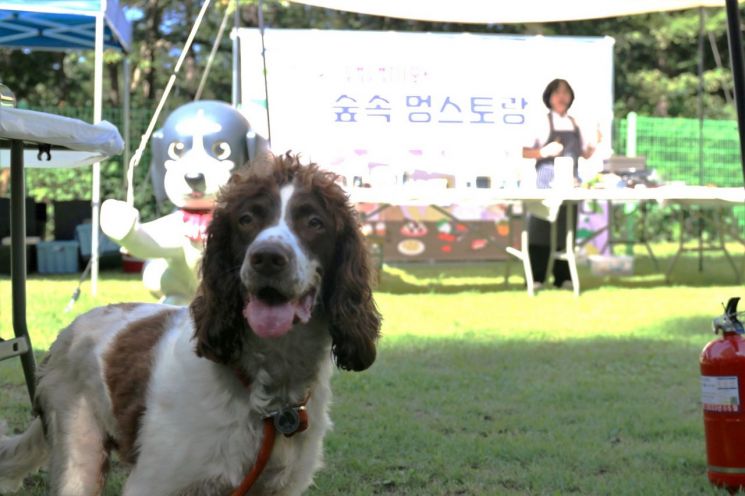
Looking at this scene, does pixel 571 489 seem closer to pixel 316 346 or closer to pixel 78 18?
pixel 316 346

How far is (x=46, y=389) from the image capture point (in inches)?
116

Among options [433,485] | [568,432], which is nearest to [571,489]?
[433,485]

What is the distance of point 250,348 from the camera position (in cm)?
252

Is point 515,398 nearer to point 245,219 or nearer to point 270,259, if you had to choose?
point 245,219

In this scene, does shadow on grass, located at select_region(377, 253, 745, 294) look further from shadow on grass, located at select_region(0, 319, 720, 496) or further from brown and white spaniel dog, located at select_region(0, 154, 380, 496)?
brown and white spaniel dog, located at select_region(0, 154, 380, 496)

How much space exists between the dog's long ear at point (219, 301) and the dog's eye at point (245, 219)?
0.17 feet

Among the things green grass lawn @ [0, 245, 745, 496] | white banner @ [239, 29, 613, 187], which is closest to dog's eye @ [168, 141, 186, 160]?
green grass lawn @ [0, 245, 745, 496]

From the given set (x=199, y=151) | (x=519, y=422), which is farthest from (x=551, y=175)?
(x=519, y=422)

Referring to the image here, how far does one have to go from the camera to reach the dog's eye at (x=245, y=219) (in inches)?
98.2

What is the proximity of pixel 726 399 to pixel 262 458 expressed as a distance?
1866 millimetres

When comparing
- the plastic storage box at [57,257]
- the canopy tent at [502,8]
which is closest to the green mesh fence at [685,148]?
the canopy tent at [502,8]

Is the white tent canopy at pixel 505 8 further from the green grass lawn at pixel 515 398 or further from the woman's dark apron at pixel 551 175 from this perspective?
the green grass lawn at pixel 515 398

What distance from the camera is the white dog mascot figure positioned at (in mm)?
6375

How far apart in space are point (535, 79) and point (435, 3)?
2406mm
